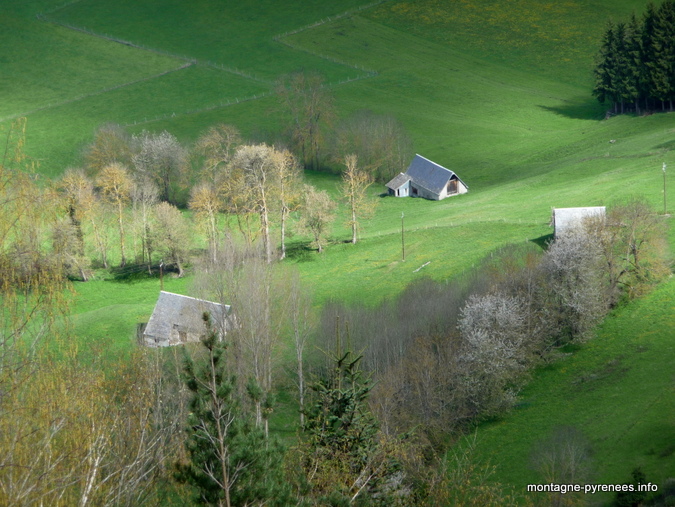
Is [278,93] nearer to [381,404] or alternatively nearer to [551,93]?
[551,93]

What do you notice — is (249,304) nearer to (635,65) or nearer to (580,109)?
(635,65)

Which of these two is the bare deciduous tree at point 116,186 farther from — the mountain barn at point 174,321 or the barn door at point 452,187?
the barn door at point 452,187

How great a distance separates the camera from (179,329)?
5544 cm

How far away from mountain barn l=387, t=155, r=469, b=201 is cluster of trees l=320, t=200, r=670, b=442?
111 feet

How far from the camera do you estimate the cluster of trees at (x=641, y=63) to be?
9719 cm

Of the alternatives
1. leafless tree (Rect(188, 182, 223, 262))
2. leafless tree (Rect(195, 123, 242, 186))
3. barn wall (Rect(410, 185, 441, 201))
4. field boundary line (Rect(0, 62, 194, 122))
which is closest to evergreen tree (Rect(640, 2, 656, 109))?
barn wall (Rect(410, 185, 441, 201))

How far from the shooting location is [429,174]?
91500mm

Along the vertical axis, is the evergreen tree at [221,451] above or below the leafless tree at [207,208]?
below

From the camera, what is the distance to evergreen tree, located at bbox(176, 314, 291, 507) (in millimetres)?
21641

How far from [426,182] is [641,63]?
31524 millimetres

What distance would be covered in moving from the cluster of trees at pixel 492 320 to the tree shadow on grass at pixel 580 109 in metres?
58.7

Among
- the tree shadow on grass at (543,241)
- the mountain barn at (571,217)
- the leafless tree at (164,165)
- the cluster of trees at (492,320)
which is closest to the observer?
the cluster of trees at (492,320)

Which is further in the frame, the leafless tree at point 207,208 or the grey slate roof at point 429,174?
the grey slate roof at point 429,174

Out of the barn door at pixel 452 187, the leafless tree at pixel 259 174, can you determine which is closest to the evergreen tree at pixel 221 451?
the leafless tree at pixel 259 174
